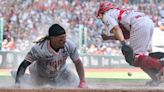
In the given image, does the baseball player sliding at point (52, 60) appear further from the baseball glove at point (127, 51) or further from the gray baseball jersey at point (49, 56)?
the baseball glove at point (127, 51)

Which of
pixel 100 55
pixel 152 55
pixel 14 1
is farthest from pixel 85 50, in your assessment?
pixel 152 55

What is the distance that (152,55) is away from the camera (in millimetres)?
6262

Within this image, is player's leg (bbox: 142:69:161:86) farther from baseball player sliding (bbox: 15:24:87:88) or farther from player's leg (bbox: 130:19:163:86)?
baseball player sliding (bbox: 15:24:87:88)

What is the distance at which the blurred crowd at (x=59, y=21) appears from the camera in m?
18.2

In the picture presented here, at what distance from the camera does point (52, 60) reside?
17.5ft

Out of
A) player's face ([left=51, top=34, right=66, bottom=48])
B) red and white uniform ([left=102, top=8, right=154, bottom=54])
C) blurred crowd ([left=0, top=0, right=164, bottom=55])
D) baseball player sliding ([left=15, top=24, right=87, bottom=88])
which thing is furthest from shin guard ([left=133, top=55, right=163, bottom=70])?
blurred crowd ([left=0, top=0, right=164, bottom=55])

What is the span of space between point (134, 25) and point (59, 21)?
14.5 meters

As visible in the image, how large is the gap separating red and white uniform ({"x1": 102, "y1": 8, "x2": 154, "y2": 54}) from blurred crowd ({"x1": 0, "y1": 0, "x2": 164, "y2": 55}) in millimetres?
11278

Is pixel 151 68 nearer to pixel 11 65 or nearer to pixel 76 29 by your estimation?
pixel 11 65

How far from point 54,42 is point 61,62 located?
38cm

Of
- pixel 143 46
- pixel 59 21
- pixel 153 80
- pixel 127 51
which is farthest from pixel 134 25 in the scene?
pixel 59 21

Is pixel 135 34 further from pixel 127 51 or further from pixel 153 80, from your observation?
pixel 153 80

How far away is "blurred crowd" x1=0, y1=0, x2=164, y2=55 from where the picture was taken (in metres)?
18.2

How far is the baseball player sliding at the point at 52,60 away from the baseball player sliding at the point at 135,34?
86 centimetres
